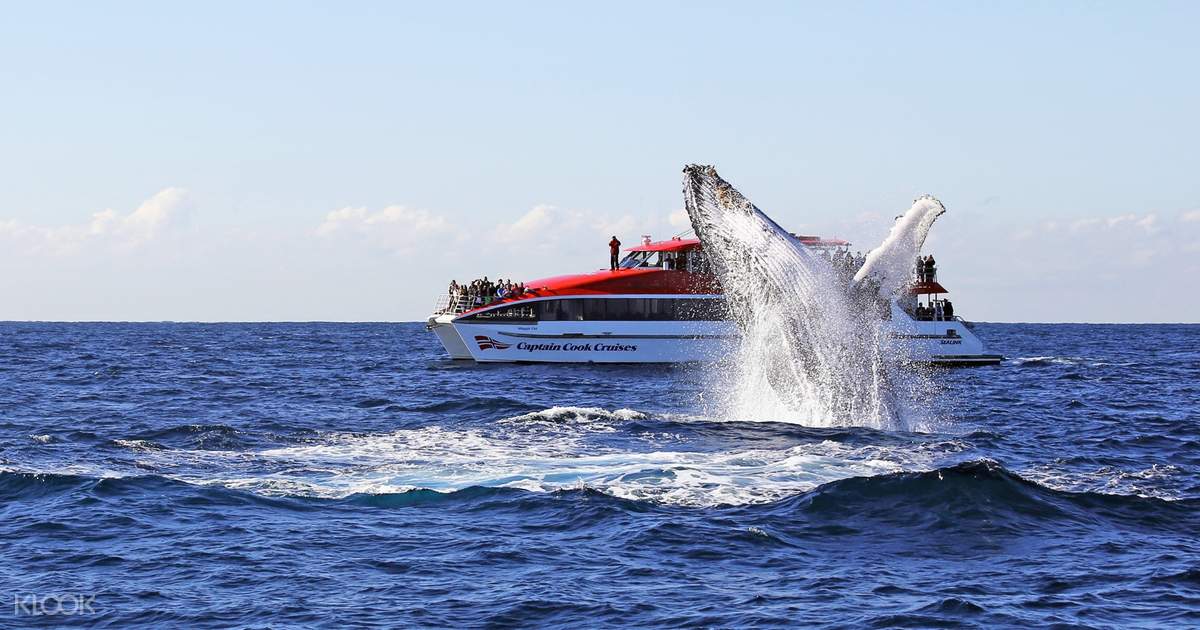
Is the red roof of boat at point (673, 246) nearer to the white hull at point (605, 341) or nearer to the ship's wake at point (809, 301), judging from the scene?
the white hull at point (605, 341)

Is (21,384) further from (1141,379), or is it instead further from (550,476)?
(1141,379)

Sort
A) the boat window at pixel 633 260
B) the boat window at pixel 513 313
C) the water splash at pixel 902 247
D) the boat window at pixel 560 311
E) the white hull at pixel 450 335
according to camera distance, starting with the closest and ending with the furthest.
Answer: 1. the water splash at pixel 902 247
2. the boat window at pixel 560 311
3. the boat window at pixel 513 313
4. the white hull at pixel 450 335
5. the boat window at pixel 633 260

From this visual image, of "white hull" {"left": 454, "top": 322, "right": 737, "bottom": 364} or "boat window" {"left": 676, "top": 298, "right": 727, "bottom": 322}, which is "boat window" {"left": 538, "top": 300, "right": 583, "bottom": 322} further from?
"boat window" {"left": 676, "top": 298, "right": 727, "bottom": 322}

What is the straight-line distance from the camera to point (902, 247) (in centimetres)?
1947

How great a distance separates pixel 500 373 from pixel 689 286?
8659 mm

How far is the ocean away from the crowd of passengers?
78.6 feet

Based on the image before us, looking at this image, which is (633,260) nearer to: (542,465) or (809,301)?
(809,301)

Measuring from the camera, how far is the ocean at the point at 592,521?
10805 millimetres

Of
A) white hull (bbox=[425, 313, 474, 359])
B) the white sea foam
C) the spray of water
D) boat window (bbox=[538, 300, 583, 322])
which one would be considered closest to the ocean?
the white sea foam

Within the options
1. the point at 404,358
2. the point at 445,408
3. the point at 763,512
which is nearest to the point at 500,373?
the point at 445,408

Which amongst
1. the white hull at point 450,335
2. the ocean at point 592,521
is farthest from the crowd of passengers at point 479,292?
the ocean at point 592,521

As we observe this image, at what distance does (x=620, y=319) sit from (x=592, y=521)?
115 ft

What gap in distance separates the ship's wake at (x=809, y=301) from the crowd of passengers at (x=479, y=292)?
2827 centimetres

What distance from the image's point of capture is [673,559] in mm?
12422
